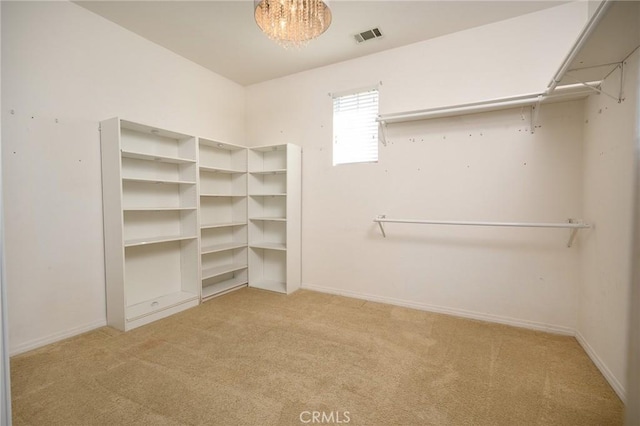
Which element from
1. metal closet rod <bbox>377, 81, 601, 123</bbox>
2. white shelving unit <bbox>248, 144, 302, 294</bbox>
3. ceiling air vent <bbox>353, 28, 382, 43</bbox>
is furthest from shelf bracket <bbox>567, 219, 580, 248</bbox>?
white shelving unit <bbox>248, 144, 302, 294</bbox>

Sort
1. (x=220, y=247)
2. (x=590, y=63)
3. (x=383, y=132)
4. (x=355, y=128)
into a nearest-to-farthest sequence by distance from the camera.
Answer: (x=590, y=63) < (x=383, y=132) < (x=355, y=128) < (x=220, y=247)

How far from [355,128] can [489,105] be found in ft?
4.33

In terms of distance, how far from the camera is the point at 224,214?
3602 mm

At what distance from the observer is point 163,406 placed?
1.46m

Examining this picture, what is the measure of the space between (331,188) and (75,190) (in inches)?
93.6

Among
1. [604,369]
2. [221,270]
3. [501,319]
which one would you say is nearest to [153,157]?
[221,270]

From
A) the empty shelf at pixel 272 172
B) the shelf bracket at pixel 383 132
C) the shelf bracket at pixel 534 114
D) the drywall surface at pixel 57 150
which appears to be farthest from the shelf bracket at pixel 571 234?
the drywall surface at pixel 57 150

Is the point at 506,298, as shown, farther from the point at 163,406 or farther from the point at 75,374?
the point at 75,374

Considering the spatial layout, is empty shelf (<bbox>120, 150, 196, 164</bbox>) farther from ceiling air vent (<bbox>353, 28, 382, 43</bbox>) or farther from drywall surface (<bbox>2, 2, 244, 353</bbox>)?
ceiling air vent (<bbox>353, 28, 382, 43</bbox>)

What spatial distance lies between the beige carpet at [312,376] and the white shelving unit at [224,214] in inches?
37.3

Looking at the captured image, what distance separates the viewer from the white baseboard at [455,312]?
7.54ft

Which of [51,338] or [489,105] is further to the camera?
[489,105]

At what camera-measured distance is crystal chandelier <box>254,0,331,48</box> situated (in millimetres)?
1669

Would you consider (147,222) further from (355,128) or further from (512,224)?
(512,224)
